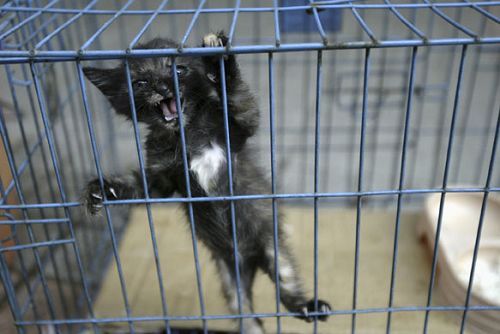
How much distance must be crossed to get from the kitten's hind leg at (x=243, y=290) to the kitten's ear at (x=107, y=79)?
649mm

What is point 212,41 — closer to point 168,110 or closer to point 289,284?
point 168,110

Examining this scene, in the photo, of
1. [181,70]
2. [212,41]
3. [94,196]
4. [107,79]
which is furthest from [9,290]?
[212,41]

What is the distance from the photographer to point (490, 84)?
351 cm

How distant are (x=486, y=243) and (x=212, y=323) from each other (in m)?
1.12

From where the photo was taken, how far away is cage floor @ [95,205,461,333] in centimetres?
176

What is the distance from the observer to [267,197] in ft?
3.86

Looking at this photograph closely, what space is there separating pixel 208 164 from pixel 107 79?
14.3 inches

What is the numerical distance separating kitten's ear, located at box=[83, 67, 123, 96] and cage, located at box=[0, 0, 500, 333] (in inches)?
1.8

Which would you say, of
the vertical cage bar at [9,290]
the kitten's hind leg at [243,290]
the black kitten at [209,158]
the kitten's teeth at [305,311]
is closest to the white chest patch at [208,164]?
the black kitten at [209,158]

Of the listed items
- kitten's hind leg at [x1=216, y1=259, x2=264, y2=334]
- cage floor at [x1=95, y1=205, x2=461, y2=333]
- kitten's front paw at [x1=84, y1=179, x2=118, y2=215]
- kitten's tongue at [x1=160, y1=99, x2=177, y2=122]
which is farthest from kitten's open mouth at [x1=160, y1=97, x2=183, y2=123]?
kitten's hind leg at [x1=216, y1=259, x2=264, y2=334]

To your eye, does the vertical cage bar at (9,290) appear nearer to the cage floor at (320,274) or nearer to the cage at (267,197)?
the cage at (267,197)

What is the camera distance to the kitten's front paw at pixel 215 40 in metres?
1.11

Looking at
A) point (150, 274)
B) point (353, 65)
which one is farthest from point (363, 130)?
point (353, 65)

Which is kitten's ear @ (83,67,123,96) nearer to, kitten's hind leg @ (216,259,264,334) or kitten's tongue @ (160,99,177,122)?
kitten's tongue @ (160,99,177,122)
